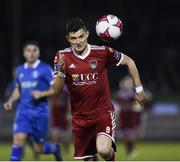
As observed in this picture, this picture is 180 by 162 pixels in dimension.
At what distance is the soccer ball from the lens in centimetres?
1013

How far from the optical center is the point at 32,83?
13.2m

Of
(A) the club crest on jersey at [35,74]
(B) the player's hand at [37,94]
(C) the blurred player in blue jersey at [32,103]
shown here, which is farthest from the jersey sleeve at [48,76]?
(B) the player's hand at [37,94]

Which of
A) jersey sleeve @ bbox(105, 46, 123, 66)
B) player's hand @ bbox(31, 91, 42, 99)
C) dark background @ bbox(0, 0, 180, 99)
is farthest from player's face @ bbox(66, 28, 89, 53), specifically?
dark background @ bbox(0, 0, 180, 99)

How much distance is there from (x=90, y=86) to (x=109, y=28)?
752mm

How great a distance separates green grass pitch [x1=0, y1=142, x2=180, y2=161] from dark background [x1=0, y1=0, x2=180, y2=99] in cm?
389

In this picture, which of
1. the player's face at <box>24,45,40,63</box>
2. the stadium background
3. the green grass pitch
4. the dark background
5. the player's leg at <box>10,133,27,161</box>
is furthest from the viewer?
the dark background

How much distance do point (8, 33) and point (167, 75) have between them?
5743 millimetres

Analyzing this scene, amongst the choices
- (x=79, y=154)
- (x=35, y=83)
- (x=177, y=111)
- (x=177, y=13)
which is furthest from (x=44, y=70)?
(x=177, y=13)

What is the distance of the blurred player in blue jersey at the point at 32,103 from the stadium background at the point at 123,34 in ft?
41.2

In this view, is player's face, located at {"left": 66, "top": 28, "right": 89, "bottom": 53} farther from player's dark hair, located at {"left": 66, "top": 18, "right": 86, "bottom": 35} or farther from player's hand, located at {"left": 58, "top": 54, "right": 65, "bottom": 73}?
player's hand, located at {"left": 58, "top": 54, "right": 65, "bottom": 73}

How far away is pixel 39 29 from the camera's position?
2936 centimetres

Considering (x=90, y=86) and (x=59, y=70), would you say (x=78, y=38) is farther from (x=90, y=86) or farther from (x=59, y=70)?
(x=90, y=86)

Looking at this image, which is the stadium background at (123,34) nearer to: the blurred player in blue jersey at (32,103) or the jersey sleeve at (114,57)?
the blurred player in blue jersey at (32,103)

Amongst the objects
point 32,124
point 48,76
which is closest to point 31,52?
point 48,76
